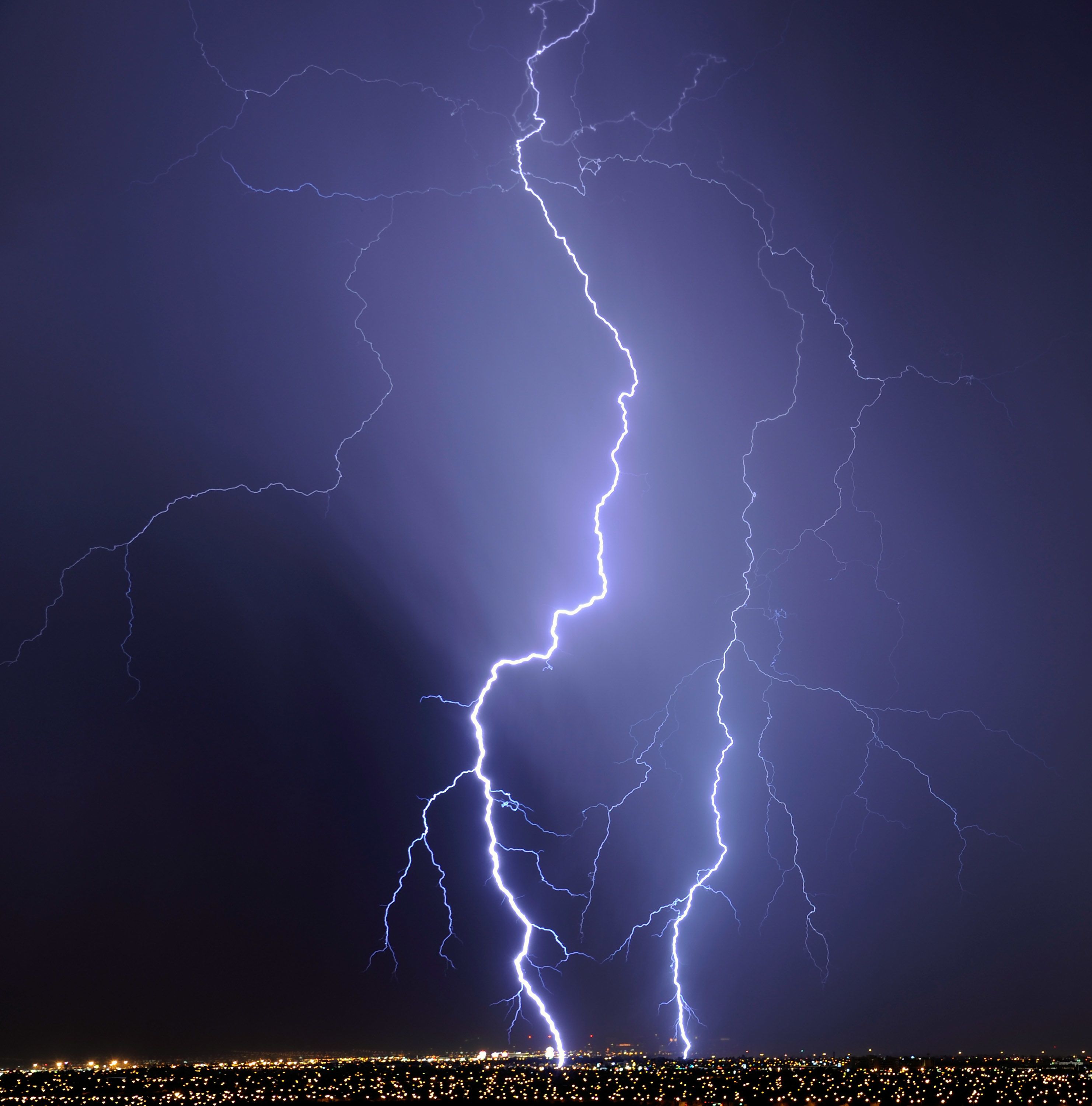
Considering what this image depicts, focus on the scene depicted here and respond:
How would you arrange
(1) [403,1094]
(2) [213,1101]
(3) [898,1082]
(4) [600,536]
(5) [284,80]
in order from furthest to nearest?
(3) [898,1082] < (1) [403,1094] < (2) [213,1101] < (4) [600,536] < (5) [284,80]

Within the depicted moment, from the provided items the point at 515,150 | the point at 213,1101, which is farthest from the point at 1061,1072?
the point at 515,150

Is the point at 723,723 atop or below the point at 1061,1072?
atop

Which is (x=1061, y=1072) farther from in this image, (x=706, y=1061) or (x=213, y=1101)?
(x=213, y=1101)

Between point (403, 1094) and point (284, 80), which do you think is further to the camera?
point (403, 1094)

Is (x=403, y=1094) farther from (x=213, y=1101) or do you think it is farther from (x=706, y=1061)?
(x=706, y=1061)

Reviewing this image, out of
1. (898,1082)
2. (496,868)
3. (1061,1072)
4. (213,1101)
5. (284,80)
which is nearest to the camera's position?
(284,80)

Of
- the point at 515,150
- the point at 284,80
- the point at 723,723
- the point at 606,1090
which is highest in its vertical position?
the point at 284,80

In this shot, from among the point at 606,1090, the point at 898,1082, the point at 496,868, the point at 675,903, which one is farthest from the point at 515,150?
the point at 898,1082
